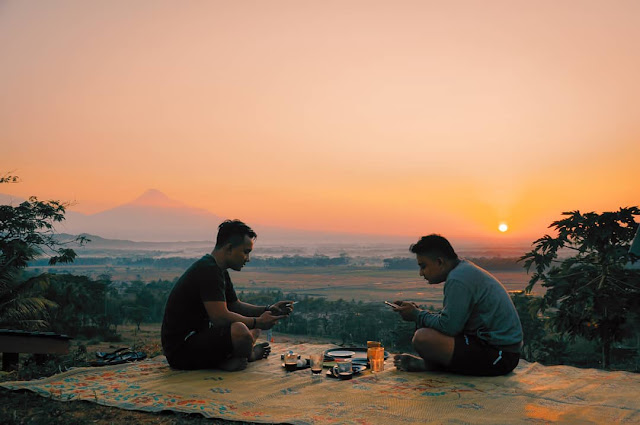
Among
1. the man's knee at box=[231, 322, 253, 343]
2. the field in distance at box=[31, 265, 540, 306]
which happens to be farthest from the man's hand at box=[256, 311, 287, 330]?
the field in distance at box=[31, 265, 540, 306]

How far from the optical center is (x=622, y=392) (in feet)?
15.7

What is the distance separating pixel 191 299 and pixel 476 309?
311 centimetres

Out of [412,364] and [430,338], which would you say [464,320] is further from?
[412,364]

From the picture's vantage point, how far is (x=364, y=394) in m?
4.72

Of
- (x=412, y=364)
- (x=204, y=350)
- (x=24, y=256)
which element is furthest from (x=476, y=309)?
(x=24, y=256)

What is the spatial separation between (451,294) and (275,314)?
84.1 inches

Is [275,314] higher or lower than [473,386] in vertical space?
higher

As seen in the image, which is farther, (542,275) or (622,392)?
(542,275)

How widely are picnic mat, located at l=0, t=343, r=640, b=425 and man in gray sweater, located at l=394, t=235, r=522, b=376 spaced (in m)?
0.20

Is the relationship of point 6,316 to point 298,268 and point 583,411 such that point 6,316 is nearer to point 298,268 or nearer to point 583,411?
point 583,411

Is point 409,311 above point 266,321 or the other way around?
above

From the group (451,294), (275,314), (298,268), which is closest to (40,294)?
(275,314)

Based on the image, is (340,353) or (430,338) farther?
(340,353)

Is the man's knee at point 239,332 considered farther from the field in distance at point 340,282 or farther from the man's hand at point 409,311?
the field in distance at point 340,282
